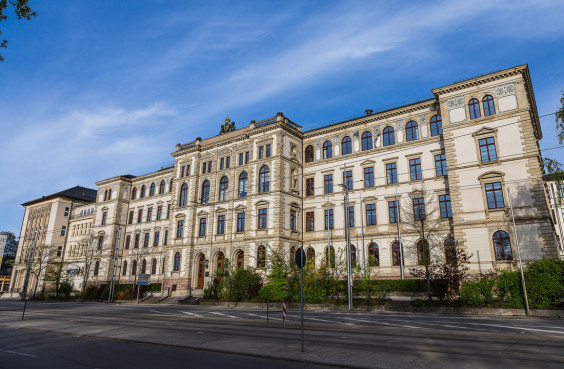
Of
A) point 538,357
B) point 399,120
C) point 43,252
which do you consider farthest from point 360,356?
point 43,252

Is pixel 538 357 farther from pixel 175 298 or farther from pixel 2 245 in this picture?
pixel 175 298

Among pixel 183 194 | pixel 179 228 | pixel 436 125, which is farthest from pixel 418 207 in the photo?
pixel 183 194

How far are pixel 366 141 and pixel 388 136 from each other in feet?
8.68

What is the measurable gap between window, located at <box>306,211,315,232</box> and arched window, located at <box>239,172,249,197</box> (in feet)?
27.5

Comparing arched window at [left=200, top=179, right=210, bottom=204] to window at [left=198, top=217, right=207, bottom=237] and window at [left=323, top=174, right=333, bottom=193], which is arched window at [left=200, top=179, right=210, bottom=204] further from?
window at [left=323, top=174, right=333, bottom=193]

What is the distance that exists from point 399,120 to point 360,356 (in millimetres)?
34757

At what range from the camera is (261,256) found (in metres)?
42.3

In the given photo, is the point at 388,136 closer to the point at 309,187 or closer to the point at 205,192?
the point at 309,187

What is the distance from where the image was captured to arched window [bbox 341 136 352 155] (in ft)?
145

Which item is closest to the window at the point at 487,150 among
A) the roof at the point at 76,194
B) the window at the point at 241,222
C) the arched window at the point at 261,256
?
the arched window at the point at 261,256

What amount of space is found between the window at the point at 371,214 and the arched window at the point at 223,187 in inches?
726

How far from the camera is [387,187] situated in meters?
40.3

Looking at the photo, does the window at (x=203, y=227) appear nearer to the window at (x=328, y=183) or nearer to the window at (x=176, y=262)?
the window at (x=176, y=262)

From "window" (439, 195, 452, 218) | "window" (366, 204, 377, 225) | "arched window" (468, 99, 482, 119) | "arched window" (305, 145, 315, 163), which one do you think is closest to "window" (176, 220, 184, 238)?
"arched window" (305, 145, 315, 163)
